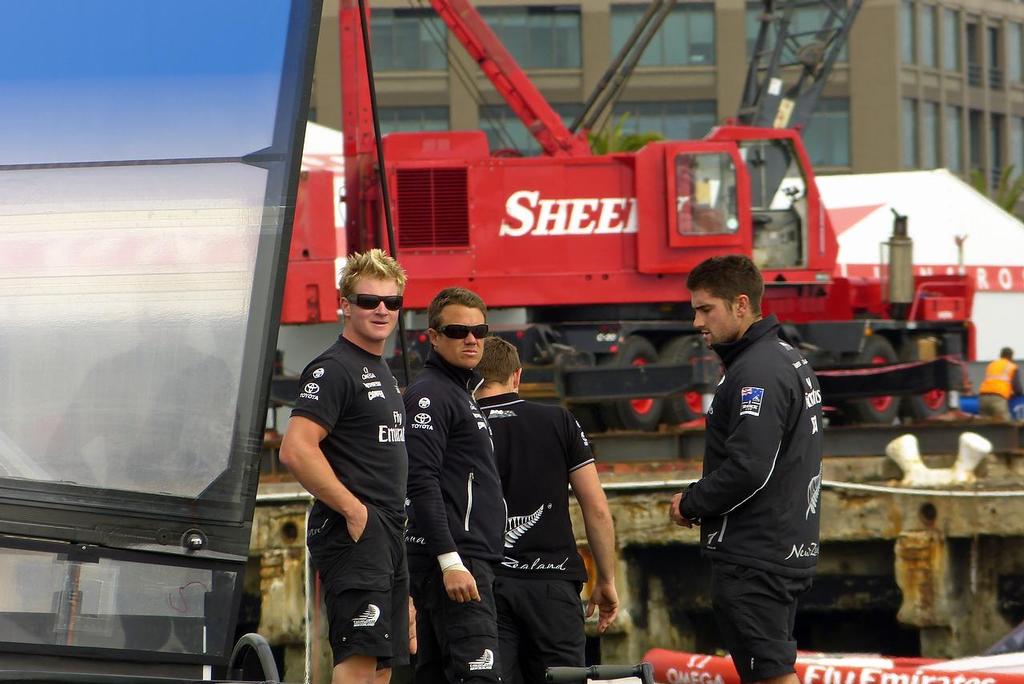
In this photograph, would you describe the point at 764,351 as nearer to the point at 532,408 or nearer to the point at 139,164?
the point at 532,408

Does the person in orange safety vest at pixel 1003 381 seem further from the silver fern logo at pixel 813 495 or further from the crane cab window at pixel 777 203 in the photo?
the silver fern logo at pixel 813 495

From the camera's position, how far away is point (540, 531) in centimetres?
547

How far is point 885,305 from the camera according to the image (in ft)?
59.9

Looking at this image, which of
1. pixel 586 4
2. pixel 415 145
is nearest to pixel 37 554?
pixel 415 145

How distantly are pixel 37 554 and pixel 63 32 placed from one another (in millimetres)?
1180

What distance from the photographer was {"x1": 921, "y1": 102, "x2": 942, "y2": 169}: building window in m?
52.1

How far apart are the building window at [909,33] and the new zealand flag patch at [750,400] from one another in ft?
160

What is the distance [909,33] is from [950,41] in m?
3.12

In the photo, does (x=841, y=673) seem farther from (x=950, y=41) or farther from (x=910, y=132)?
(x=950, y=41)

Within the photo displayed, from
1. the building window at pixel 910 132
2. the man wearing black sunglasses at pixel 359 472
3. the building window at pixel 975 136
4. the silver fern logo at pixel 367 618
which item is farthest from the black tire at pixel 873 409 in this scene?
the building window at pixel 975 136

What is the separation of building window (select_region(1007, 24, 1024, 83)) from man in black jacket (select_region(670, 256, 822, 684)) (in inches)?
2185

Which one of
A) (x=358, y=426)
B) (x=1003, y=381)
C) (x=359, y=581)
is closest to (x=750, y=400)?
(x=358, y=426)

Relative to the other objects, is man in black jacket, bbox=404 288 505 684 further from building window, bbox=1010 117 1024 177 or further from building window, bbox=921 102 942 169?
building window, bbox=1010 117 1024 177

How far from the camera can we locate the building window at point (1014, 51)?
5703cm
